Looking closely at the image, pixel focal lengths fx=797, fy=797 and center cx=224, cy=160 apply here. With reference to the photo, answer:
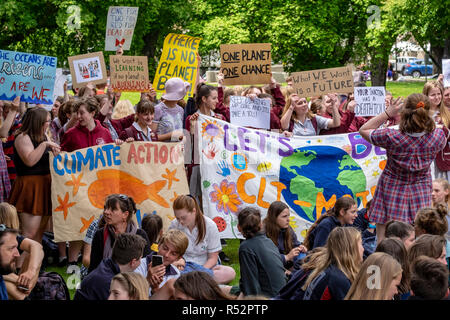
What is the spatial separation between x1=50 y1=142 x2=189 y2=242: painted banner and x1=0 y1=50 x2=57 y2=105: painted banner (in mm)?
1020

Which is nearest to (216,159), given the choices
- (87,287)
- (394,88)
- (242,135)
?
(242,135)

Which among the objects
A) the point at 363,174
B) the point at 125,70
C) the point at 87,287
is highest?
the point at 125,70

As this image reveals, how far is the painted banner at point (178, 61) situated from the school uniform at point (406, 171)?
4.51 m

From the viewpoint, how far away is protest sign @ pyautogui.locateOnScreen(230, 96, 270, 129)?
9.88 m

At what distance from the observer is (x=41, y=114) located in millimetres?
8469

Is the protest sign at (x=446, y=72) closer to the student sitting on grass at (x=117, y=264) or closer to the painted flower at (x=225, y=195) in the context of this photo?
the painted flower at (x=225, y=195)

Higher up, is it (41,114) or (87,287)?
(41,114)

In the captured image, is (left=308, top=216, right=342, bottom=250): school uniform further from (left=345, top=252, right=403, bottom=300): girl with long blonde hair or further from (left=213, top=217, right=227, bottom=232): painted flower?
(left=345, top=252, right=403, bottom=300): girl with long blonde hair

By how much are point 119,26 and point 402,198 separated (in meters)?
6.94

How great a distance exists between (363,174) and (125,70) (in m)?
3.96

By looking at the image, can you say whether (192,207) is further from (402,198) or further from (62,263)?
(62,263)

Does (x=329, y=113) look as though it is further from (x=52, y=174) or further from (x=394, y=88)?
(x=394, y=88)

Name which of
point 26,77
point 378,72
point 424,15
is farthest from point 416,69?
point 26,77

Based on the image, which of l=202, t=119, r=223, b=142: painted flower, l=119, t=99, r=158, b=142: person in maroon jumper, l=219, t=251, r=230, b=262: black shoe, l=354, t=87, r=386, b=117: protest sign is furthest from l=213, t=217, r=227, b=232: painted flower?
l=354, t=87, r=386, b=117: protest sign
